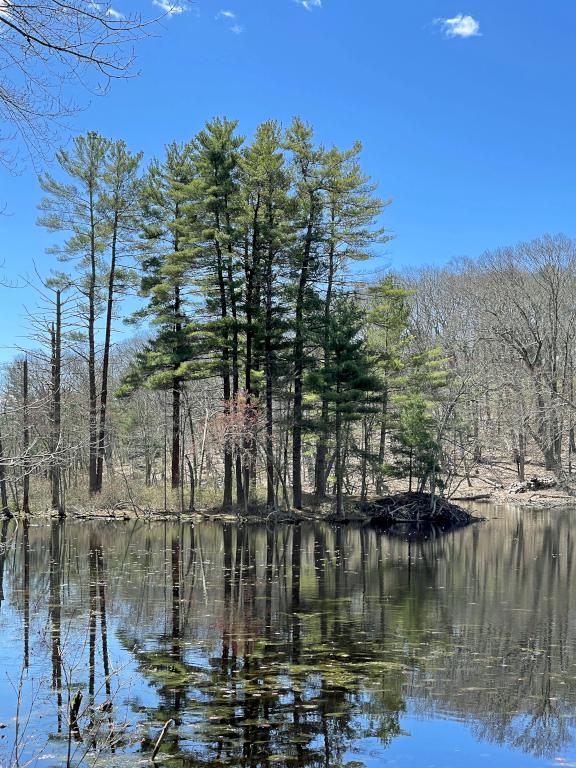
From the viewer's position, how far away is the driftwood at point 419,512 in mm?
31016

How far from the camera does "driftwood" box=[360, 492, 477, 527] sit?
102 feet

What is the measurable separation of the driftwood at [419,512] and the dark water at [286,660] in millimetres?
11145

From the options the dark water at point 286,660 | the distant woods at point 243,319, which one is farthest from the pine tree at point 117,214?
the dark water at point 286,660

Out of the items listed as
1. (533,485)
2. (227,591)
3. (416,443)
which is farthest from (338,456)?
(533,485)

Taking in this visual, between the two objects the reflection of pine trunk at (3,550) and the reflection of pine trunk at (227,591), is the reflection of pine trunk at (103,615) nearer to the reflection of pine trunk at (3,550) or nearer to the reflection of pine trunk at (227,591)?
the reflection of pine trunk at (227,591)

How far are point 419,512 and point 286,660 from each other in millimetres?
22321

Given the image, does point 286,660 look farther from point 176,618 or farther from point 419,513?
point 419,513

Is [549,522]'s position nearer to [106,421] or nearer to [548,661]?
[106,421]

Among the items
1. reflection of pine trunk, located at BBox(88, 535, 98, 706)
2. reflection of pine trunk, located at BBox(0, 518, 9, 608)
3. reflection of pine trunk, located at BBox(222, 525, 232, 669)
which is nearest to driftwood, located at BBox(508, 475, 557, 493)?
reflection of pine trunk, located at BBox(222, 525, 232, 669)

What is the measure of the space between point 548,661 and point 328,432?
884 inches

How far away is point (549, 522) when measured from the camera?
31031 mm

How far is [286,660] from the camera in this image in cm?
965

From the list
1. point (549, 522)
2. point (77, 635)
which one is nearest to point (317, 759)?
point (77, 635)

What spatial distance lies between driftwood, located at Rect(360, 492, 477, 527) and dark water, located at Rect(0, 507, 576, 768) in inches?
439
